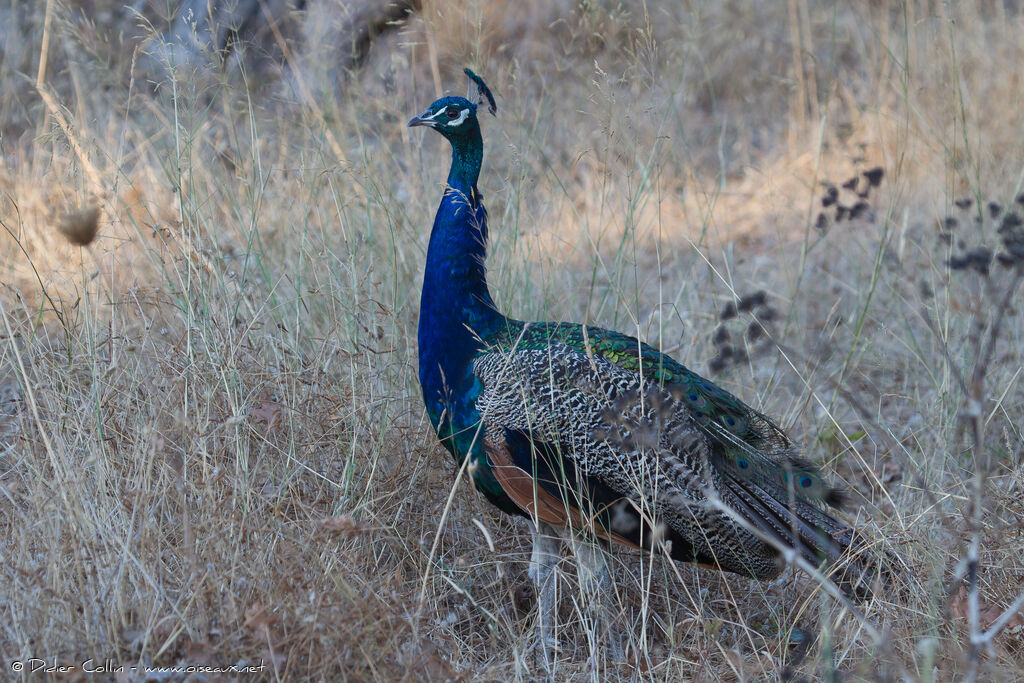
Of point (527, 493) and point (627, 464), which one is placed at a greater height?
point (627, 464)

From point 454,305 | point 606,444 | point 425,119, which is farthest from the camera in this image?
point 425,119

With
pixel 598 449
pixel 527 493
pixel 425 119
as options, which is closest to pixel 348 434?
pixel 527 493

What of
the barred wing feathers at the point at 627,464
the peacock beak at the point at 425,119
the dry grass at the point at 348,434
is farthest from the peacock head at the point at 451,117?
the barred wing feathers at the point at 627,464

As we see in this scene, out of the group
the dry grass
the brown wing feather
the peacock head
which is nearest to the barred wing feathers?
the brown wing feather

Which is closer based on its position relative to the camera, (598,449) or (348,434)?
(598,449)

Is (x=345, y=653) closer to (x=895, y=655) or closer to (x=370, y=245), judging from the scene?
(x=895, y=655)

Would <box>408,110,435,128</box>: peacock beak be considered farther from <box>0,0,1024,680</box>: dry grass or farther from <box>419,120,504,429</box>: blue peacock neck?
<box>0,0,1024,680</box>: dry grass

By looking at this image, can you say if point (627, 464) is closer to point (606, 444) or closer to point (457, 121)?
point (606, 444)

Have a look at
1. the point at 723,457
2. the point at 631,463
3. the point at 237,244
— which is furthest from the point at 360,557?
the point at 237,244

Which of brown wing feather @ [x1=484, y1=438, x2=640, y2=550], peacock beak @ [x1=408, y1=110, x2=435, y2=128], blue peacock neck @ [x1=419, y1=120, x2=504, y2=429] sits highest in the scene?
peacock beak @ [x1=408, y1=110, x2=435, y2=128]

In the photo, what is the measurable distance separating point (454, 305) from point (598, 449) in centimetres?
65

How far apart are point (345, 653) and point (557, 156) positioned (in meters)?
4.28

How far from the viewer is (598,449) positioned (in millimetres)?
2637

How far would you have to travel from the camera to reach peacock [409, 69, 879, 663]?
8.63 feet
